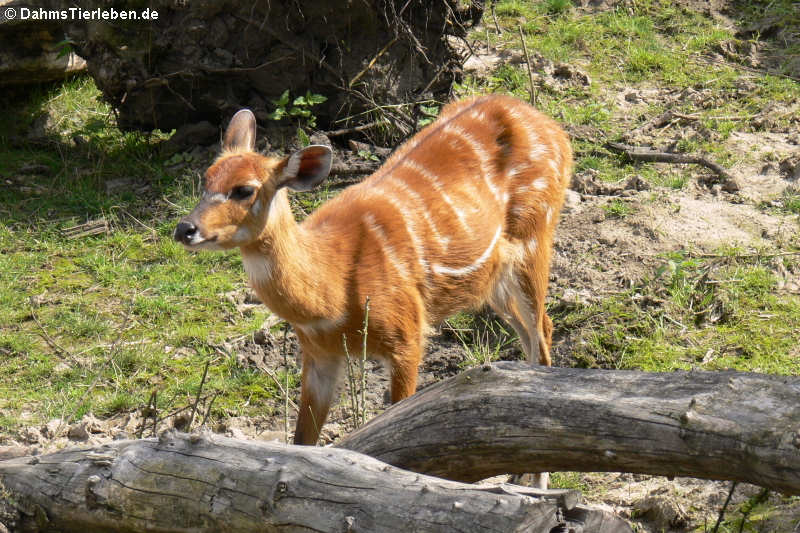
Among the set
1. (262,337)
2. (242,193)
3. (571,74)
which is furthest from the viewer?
(571,74)

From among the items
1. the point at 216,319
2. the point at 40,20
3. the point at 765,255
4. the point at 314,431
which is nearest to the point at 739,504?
the point at 314,431

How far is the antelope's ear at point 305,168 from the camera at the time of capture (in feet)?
12.7

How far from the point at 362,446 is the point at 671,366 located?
2.02m

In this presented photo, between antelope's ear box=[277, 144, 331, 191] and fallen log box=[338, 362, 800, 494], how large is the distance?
115 cm

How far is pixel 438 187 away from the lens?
15.0ft

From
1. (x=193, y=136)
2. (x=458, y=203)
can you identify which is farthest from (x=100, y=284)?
(x=458, y=203)

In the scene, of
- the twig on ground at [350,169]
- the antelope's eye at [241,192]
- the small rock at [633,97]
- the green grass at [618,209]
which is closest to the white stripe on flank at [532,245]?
the green grass at [618,209]

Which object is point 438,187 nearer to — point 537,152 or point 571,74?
point 537,152

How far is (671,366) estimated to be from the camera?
4570 mm

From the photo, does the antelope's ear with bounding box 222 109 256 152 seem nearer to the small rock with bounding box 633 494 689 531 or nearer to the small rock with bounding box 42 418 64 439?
the small rock with bounding box 42 418 64 439

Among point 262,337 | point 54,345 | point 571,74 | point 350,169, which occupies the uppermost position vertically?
point 571,74

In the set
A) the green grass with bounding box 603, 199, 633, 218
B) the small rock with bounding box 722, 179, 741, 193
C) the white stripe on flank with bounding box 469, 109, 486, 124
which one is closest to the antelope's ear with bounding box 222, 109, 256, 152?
the white stripe on flank with bounding box 469, 109, 486, 124

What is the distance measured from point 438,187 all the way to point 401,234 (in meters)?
0.36

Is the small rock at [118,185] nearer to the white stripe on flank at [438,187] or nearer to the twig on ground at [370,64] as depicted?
the twig on ground at [370,64]
